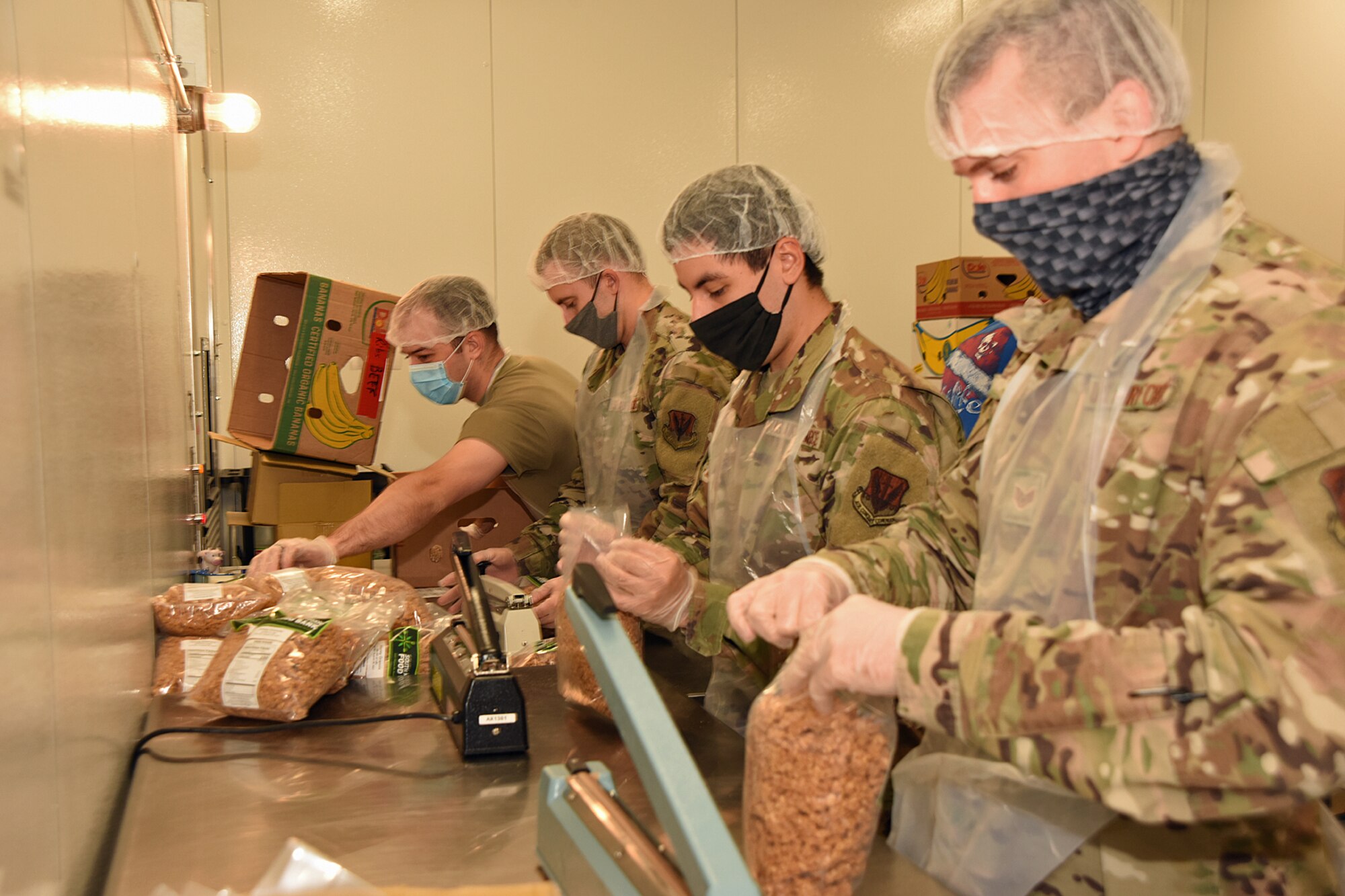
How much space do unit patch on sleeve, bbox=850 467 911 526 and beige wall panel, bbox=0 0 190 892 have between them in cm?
98

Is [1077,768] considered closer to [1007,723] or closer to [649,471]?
[1007,723]

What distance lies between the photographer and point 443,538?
2.84 meters

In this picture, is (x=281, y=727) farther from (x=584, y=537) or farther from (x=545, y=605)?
(x=545, y=605)

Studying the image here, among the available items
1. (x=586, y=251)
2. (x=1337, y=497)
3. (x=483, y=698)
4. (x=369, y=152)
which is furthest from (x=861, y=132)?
(x=1337, y=497)

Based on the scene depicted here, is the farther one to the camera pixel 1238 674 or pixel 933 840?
pixel 933 840

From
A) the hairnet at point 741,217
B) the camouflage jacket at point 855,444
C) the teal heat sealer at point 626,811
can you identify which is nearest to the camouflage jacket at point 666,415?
the hairnet at point 741,217

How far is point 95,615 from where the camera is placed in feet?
3.52

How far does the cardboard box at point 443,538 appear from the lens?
2820 millimetres

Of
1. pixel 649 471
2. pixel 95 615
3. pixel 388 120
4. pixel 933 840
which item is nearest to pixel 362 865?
pixel 95 615

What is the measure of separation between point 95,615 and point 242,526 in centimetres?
238

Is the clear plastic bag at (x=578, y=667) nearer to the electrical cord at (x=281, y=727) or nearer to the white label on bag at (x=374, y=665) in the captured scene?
the electrical cord at (x=281, y=727)

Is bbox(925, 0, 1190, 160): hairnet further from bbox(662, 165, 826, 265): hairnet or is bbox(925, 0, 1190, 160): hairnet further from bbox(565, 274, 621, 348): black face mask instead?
bbox(565, 274, 621, 348): black face mask

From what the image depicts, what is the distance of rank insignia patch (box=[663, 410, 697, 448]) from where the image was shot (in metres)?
2.28

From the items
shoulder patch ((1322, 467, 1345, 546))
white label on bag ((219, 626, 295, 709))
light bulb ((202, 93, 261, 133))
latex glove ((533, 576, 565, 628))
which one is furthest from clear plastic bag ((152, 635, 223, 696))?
light bulb ((202, 93, 261, 133))
